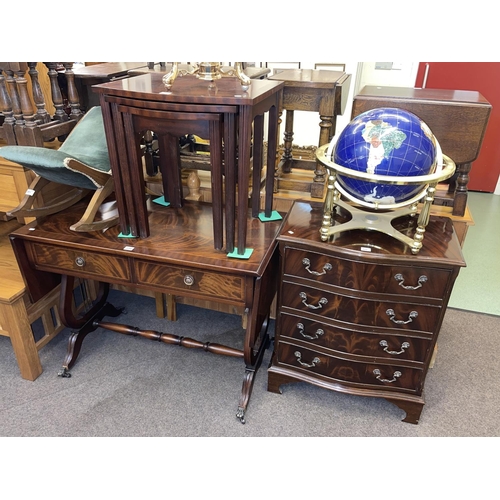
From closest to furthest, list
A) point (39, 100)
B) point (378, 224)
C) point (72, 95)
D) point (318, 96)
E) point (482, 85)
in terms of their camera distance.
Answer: point (378, 224), point (318, 96), point (39, 100), point (72, 95), point (482, 85)

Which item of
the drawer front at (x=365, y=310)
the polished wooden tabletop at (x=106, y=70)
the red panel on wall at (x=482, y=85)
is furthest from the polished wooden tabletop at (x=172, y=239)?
the red panel on wall at (x=482, y=85)

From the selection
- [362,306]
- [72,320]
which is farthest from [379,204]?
[72,320]

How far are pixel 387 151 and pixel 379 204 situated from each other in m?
0.21

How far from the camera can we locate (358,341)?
1.82 meters

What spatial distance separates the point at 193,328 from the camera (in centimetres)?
260

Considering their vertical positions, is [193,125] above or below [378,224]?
above

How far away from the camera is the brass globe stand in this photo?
148 centimetres

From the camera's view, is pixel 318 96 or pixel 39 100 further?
pixel 39 100

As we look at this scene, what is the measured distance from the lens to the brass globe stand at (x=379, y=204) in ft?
4.86

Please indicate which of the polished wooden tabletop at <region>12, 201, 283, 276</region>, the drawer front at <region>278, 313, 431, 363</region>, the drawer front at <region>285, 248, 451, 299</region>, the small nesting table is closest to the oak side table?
the small nesting table

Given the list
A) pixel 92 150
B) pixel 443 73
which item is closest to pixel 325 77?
pixel 92 150

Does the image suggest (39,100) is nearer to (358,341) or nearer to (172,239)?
(172,239)

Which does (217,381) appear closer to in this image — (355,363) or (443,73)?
(355,363)

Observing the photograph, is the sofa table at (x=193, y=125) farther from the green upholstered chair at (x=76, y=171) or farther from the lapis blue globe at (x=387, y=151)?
the lapis blue globe at (x=387, y=151)
